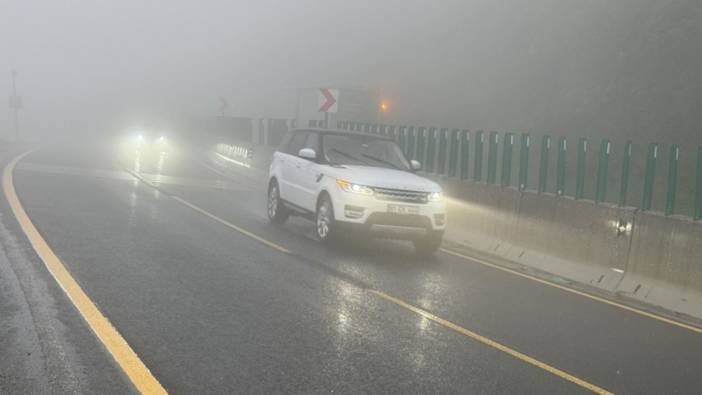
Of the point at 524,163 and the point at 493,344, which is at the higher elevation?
the point at 524,163

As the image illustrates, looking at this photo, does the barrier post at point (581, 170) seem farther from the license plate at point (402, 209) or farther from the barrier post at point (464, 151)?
the barrier post at point (464, 151)

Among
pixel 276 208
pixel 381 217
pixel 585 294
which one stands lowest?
pixel 585 294

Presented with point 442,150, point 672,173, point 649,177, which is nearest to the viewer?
point 672,173

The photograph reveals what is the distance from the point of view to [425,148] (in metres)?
16.3

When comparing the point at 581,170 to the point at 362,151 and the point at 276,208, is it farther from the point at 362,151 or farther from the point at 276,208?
the point at 276,208

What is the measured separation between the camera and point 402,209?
11.0m

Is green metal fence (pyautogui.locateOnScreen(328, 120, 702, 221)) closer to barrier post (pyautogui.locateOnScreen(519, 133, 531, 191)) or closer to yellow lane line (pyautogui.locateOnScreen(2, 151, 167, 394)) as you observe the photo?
barrier post (pyautogui.locateOnScreen(519, 133, 531, 191))

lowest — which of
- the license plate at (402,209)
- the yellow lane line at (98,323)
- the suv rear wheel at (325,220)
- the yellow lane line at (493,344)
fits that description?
the yellow lane line at (493,344)

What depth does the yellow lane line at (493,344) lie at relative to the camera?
539 centimetres

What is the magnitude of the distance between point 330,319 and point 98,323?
6.39 feet

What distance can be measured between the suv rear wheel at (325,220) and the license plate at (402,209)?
3.02ft

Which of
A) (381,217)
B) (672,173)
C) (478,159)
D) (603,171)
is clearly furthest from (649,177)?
(478,159)

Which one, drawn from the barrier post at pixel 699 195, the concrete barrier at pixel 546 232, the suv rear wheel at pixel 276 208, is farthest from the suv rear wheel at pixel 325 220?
the barrier post at pixel 699 195

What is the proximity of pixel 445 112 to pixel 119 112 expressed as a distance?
2783 inches
